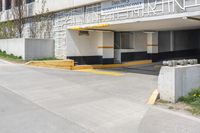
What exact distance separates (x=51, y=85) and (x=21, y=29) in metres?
15.8

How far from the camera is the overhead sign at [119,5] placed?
13687 mm

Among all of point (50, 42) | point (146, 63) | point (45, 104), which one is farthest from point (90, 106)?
point (146, 63)

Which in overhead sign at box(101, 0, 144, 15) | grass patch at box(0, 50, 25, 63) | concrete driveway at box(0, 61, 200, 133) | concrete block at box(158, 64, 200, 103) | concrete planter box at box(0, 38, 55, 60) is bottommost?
concrete driveway at box(0, 61, 200, 133)

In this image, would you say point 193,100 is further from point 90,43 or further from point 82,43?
point 90,43

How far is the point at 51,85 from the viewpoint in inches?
443

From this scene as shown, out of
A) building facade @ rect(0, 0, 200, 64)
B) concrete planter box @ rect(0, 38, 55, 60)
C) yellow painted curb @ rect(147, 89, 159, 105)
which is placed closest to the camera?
yellow painted curb @ rect(147, 89, 159, 105)

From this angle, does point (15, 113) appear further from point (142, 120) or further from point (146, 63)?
point (146, 63)

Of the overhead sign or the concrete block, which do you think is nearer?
the concrete block

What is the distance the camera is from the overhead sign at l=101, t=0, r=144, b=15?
13687 mm

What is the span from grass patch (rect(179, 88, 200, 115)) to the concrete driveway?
2.57 feet

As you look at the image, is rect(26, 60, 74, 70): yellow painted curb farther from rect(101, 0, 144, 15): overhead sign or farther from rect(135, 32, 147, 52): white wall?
rect(135, 32, 147, 52): white wall

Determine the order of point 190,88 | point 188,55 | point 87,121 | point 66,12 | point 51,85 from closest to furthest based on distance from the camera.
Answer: point 87,121 → point 190,88 → point 51,85 → point 66,12 → point 188,55

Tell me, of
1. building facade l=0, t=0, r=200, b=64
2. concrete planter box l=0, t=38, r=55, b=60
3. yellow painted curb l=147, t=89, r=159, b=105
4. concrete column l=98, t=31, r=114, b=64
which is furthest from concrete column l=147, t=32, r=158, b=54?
yellow painted curb l=147, t=89, r=159, b=105

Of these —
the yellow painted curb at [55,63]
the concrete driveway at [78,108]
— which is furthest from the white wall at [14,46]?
the concrete driveway at [78,108]
